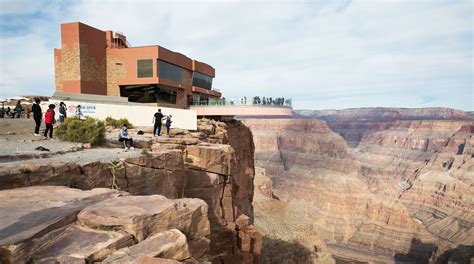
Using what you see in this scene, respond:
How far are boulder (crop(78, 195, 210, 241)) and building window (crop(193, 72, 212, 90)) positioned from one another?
32.1m

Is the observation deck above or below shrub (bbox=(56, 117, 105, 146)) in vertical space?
above

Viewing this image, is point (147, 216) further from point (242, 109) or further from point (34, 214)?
point (242, 109)

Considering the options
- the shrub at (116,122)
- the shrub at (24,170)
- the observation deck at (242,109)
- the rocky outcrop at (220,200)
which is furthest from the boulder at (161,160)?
the observation deck at (242,109)

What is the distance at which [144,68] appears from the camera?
98.6ft

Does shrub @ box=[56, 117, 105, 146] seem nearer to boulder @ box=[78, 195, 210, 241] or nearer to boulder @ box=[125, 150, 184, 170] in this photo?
boulder @ box=[125, 150, 184, 170]

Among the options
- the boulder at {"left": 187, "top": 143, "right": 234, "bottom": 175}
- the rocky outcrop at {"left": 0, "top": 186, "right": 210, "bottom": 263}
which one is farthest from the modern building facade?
the rocky outcrop at {"left": 0, "top": 186, "right": 210, "bottom": 263}

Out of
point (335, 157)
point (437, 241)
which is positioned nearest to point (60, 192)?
point (437, 241)

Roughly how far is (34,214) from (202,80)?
35.0m

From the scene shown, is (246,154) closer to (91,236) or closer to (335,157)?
(91,236)

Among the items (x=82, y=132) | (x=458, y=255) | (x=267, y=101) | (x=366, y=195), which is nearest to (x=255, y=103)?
(x=267, y=101)

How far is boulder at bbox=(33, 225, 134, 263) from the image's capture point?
3.94 m

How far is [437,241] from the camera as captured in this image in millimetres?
58719

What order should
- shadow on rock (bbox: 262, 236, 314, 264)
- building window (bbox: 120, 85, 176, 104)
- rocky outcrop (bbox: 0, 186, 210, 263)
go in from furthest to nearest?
building window (bbox: 120, 85, 176, 104) < shadow on rock (bbox: 262, 236, 314, 264) < rocky outcrop (bbox: 0, 186, 210, 263)

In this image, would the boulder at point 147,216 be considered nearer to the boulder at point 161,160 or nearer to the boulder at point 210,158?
the boulder at point 161,160
